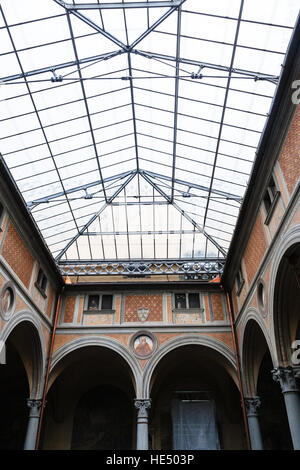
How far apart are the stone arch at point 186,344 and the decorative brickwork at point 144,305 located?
1185 millimetres

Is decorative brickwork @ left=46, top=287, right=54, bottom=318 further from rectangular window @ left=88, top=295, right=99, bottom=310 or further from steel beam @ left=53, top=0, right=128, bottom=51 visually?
steel beam @ left=53, top=0, right=128, bottom=51

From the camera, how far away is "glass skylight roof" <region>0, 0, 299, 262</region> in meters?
8.47

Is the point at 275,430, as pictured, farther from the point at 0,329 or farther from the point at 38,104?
the point at 38,104

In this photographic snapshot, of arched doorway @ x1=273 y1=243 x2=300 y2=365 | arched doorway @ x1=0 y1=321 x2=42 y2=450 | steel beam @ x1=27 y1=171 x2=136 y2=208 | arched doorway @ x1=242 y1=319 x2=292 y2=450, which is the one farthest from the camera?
arched doorway @ x1=0 y1=321 x2=42 y2=450

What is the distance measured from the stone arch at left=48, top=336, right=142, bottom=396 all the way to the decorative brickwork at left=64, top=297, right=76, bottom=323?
3.24ft

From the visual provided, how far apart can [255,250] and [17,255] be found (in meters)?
7.51

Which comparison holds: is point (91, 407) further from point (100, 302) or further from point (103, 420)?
point (100, 302)

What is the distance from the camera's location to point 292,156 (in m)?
7.99

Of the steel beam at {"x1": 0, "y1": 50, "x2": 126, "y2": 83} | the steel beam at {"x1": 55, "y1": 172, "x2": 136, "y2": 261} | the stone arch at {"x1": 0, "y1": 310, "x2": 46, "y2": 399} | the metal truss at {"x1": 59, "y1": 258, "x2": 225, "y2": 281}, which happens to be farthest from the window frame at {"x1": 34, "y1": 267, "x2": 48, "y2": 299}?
the steel beam at {"x1": 0, "y1": 50, "x2": 126, "y2": 83}

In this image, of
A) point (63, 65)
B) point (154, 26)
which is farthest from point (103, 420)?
point (154, 26)

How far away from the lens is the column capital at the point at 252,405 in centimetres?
1233

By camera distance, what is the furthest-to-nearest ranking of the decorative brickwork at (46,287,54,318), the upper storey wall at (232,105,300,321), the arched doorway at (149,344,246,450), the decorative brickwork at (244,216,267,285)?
the arched doorway at (149,344,246,450), the decorative brickwork at (46,287,54,318), the decorative brickwork at (244,216,267,285), the upper storey wall at (232,105,300,321)

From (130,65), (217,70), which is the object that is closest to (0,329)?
(130,65)

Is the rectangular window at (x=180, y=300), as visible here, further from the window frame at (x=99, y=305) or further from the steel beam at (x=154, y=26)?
the steel beam at (x=154, y=26)
